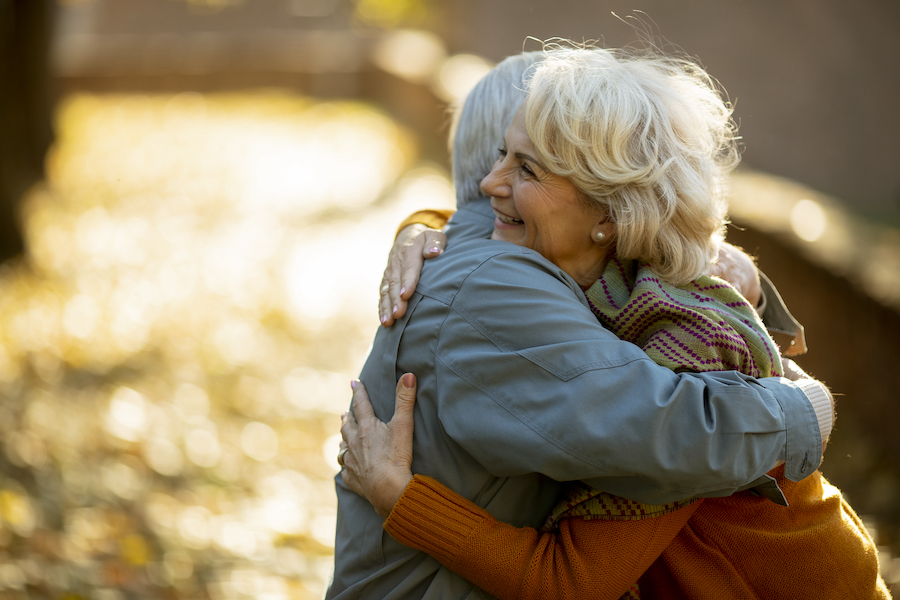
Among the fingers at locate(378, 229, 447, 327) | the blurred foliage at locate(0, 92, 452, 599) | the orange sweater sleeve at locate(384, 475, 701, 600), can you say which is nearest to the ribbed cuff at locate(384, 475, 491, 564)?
the orange sweater sleeve at locate(384, 475, 701, 600)

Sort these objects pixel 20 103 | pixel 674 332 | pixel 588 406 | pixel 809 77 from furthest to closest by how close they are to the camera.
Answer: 1. pixel 809 77
2. pixel 20 103
3. pixel 674 332
4. pixel 588 406

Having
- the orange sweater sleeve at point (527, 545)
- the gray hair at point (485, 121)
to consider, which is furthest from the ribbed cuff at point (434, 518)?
the gray hair at point (485, 121)

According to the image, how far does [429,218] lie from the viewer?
262 centimetres

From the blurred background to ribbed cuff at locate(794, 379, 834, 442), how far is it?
1469 mm

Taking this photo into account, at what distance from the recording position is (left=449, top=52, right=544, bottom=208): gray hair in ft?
7.43

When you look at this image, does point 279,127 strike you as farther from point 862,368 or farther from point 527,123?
point 527,123

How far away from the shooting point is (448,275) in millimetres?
1862

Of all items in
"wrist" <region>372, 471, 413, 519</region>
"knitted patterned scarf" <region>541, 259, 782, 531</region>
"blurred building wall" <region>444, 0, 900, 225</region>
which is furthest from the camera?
"blurred building wall" <region>444, 0, 900, 225</region>

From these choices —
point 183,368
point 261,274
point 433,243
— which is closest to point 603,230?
point 433,243

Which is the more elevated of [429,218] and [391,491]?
[429,218]

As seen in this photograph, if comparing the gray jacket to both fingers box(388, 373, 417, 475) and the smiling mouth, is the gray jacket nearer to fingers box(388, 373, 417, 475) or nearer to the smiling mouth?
fingers box(388, 373, 417, 475)

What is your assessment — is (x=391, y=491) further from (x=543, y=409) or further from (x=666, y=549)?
(x=666, y=549)

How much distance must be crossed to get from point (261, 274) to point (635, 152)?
693 cm

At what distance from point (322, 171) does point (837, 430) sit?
9691 millimetres
